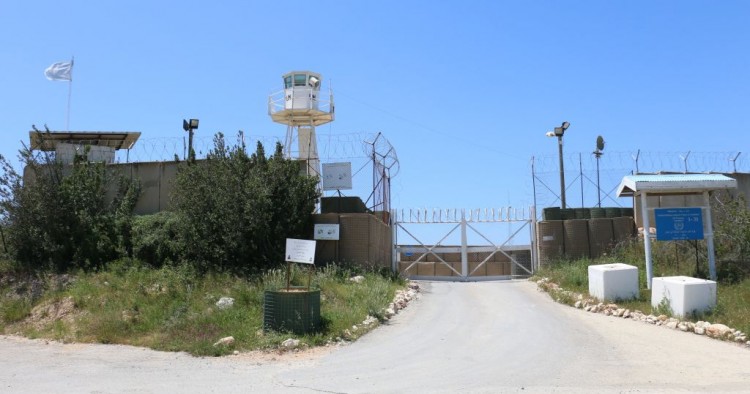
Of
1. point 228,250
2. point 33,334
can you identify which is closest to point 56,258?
point 33,334

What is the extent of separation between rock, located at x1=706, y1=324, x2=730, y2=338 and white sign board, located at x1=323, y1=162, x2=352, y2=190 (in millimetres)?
12095

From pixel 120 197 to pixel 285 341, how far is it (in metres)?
12.7

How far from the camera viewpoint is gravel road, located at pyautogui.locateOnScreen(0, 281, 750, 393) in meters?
8.60

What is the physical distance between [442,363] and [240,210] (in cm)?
912

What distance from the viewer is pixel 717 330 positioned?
12.0 metres

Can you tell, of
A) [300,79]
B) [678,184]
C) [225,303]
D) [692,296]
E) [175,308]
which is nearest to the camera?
[692,296]

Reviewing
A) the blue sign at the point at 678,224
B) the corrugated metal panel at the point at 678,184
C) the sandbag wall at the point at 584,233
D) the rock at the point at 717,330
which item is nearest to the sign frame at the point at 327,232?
the sandbag wall at the point at 584,233

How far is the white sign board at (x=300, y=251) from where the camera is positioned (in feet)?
42.3

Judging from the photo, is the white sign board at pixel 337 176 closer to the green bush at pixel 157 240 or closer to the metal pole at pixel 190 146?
the metal pole at pixel 190 146

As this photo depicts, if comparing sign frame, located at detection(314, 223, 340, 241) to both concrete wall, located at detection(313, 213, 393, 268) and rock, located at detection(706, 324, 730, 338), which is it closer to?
concrete wall, located at detection(313, 213, 393, 268)

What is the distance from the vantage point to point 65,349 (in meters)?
12.8

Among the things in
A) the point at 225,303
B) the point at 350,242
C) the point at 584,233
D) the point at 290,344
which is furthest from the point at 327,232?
the point at 584,233

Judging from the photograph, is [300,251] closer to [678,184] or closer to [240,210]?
[240,210]

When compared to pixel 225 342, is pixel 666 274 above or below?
above
